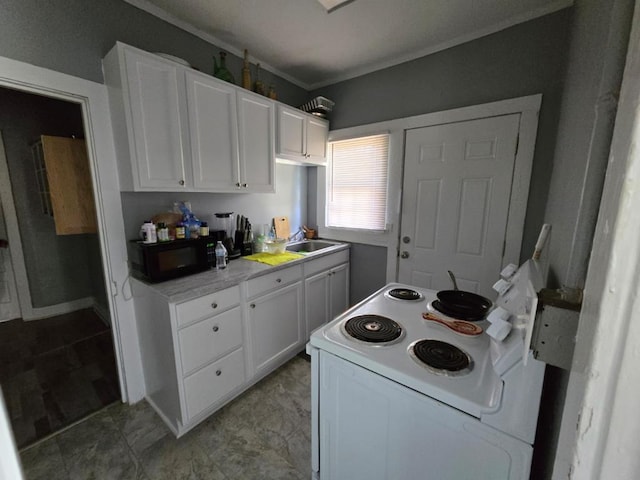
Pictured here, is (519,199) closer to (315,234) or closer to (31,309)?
(315,234)

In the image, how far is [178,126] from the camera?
164 cm

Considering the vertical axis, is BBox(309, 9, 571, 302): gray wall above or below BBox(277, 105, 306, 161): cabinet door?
above

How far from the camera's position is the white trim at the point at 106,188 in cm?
135

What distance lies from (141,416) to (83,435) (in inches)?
11.5

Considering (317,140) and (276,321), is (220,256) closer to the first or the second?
(276,321)

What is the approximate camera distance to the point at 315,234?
305cm

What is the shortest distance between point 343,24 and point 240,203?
1592 mm

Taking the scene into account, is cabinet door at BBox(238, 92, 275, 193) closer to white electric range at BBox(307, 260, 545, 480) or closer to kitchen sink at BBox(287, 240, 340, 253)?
kitchen sink at BBox(287, 240, 340, 253)

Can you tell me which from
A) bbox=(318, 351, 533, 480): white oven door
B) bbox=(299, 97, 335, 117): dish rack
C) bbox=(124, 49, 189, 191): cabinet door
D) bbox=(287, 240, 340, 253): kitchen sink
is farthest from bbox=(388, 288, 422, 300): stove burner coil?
bbox=(299, 97, 335, 117): dish rack

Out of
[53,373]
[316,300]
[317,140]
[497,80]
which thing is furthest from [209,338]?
[497,80]

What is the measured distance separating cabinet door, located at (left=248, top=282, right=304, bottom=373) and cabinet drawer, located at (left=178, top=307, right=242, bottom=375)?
13cm

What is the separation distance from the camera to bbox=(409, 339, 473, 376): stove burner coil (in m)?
0.86

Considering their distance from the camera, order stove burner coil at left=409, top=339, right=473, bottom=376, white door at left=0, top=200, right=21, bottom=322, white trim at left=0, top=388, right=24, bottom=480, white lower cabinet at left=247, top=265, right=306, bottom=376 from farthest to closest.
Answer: white door at left=0, top=200, right=21, bottom=322 < white lower cabinet at left=247, top=265, right=306, bottom=376 < stove burner coil at left=409, top=339, right=473, bottom=376 < white trim at left=0, top=388, right=24, bottom=480

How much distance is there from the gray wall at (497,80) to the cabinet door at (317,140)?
476 mm
